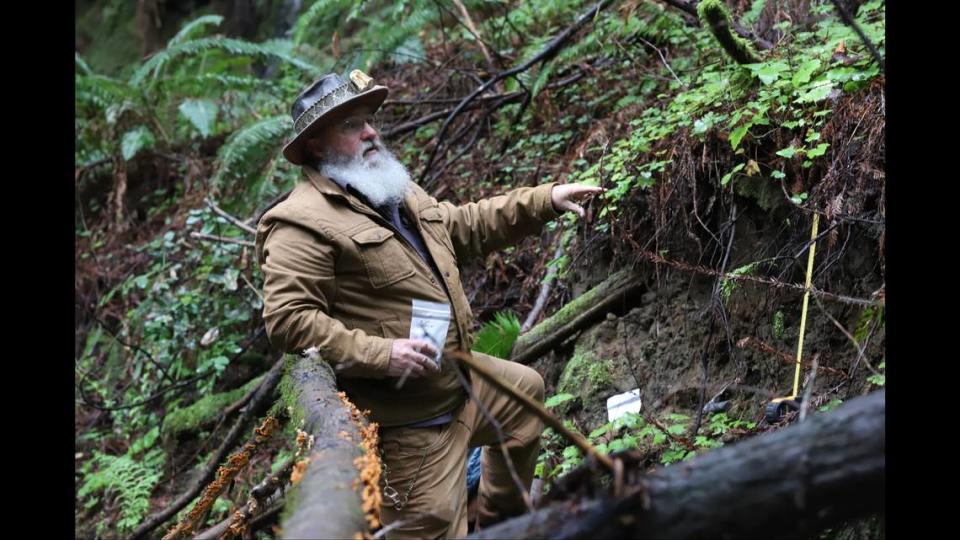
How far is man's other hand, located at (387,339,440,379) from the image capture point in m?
3.68

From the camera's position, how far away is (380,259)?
3.99 m

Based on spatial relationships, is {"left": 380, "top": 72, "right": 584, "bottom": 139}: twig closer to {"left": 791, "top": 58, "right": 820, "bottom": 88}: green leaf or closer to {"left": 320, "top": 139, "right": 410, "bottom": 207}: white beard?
{"left": 791, "top": 58, "right": 820, "bottom": 88}: green leaf

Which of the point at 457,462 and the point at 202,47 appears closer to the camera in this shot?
the point at 457,462

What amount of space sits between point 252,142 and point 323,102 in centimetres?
486

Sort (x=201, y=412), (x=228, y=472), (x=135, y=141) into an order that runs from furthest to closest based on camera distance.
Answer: (x=135, y=141), (x=201, y=412), (x=228, y=472)

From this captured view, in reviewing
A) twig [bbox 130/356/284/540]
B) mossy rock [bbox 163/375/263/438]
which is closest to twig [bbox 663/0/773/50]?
twig [bbox 130/356/284/540]

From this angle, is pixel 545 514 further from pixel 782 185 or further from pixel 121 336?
pixel 121 336

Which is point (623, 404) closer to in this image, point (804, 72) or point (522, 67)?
point (804, 72)

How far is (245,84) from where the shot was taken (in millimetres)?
10992

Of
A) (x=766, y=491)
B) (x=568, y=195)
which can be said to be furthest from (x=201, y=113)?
(x=766, y=491)

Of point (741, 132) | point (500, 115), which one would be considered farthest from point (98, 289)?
point (741, 132)

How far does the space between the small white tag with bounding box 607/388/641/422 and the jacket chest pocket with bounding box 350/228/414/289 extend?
184 centimetres
